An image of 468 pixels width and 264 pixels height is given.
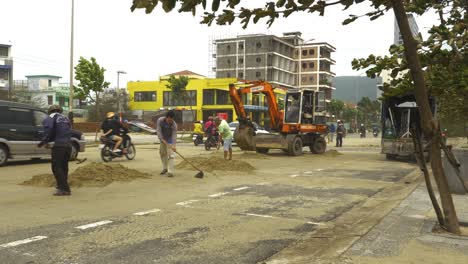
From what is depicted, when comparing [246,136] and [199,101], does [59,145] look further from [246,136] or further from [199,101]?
[199,101]

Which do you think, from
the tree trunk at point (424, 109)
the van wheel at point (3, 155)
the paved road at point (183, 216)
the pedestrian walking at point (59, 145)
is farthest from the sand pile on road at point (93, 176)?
the tree trunk at point (424, 109)

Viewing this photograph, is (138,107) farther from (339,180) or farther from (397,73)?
(397,73)

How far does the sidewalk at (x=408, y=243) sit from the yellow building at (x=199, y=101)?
56335 mm

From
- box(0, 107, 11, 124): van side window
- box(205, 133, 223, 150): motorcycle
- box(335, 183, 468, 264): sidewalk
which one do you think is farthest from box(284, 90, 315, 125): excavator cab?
box(335, 183, 468, 264): sidewalk

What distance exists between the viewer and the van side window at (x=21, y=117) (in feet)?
48.4

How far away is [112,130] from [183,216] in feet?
31.4

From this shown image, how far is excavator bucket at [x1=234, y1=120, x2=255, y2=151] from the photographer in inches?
827

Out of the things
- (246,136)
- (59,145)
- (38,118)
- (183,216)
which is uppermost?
(38,118)

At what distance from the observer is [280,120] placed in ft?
71.3

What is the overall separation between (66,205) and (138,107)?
6550 cm

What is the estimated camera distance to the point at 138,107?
72500 millimetres

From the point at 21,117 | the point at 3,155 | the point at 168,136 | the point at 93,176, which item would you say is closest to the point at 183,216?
the point at 93,176

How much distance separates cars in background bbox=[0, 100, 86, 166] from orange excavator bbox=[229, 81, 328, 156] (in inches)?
333

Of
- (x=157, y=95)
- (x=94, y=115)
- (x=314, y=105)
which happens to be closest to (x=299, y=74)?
(x=157, y=95)
